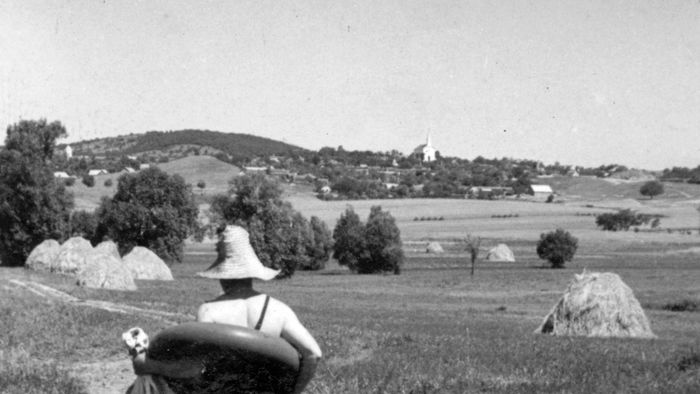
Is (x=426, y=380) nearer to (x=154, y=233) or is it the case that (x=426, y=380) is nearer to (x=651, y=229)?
(x=154, y=233)

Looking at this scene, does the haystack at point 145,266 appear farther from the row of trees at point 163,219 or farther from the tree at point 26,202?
the tree at point 26,202

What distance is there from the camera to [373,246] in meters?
101

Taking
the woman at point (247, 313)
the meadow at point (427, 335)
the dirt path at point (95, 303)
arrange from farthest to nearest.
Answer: the dirt path at point (95, 303) → the meadow at point (427, 335) → the woman at point (247, 313)

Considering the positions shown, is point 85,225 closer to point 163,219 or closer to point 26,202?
point 163,219

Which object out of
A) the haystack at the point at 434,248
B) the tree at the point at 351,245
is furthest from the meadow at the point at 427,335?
the haystack at the point at 434,248

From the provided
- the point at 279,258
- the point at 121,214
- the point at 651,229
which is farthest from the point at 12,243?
the point at 651,229

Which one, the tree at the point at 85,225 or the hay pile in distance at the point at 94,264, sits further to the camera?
the tree at the point at 85,225

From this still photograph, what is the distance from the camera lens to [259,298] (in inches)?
256

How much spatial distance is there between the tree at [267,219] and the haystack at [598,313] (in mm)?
55690

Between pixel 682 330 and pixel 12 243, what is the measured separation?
6477 centimetres

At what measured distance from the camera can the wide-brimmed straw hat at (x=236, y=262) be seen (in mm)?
6734

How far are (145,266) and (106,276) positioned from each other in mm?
19600

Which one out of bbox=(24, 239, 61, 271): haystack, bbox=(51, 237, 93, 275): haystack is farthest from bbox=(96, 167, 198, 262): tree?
bbox=(51, 237, 93, 275): haystack

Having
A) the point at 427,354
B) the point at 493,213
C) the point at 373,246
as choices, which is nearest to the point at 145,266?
the point at 373,246
